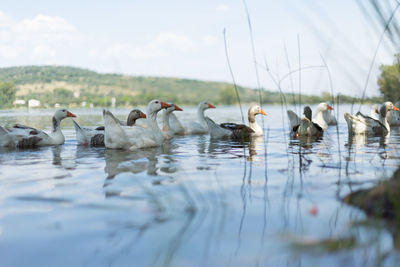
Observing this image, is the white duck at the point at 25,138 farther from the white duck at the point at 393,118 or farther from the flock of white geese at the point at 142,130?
the white duck at the point at 393,118

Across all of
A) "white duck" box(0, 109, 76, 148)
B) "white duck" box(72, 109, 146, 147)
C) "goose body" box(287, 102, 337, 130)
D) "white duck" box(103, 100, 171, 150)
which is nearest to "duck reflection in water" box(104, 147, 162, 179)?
"white duck" box(103, 100, 171, 150)

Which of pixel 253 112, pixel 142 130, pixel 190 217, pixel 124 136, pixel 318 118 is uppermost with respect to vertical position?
pixel 253 112

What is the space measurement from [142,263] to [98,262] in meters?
0.34

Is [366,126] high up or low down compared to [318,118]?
down

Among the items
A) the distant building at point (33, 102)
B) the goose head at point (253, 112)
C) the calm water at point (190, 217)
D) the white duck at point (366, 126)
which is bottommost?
the calm water at point (190, 217)

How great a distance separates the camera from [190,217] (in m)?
3.81

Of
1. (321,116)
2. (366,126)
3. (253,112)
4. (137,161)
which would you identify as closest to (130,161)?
(137,161)

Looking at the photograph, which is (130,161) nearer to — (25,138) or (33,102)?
(25,138)

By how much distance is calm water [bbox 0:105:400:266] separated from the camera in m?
2.96

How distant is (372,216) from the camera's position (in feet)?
12.0

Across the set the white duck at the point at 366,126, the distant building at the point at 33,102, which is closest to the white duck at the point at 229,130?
the white duck at the point at 366,126

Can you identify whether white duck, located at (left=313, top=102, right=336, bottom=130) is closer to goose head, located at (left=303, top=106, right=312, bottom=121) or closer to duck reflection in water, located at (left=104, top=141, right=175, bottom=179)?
goose head, located at (left=303, top=106, right=312, bottom=121)

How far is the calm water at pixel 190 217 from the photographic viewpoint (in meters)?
2.96

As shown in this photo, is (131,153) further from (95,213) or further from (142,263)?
(142,263)
